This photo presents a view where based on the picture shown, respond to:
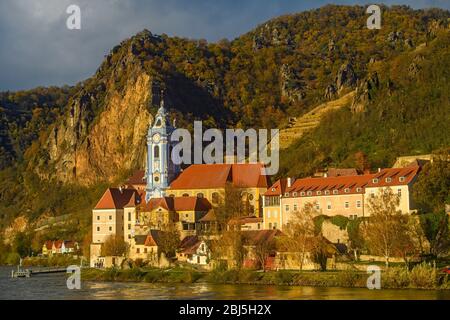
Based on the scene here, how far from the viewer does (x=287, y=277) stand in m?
68.1

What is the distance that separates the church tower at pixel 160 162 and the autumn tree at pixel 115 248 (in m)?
9.22

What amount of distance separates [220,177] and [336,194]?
974 inches

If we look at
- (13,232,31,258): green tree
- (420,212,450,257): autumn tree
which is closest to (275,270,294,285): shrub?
(420,212,450,257): autumn tree

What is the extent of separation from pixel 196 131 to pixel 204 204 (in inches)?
2133

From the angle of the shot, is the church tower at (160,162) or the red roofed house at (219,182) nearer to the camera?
the red roofed house at (219,182)

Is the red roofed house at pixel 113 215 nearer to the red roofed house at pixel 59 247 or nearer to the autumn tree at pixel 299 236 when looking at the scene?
the red roofed house at pixel 59 247

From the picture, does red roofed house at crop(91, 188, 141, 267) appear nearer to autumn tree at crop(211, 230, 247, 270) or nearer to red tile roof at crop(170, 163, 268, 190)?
red tile roof at crop(170, 163, 268, 190)

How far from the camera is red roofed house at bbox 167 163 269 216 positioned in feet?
327

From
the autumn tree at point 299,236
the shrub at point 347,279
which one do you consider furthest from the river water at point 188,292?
the autumn tree at point 299,236

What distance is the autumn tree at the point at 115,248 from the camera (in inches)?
3767

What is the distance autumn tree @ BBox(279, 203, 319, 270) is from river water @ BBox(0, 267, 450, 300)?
5.64m

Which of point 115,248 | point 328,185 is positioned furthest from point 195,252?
point 328,185

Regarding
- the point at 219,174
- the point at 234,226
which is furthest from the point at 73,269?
the point at 234,226
